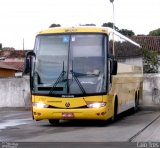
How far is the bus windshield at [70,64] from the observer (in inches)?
658

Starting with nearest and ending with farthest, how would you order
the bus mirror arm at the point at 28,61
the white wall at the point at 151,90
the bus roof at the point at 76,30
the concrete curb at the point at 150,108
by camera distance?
1. the bus mirror arm at the point at 28,61
2. the bus roof at the point at 76,30
3. the concrete curb at the point at 150,108
4. the white wall at the point at 151,90

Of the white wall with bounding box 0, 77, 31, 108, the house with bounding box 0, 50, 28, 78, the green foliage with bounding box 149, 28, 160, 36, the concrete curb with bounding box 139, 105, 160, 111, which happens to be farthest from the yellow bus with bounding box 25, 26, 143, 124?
the green foliage with bounding box 149, 28, 160, 36

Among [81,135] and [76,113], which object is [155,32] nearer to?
[76,113]

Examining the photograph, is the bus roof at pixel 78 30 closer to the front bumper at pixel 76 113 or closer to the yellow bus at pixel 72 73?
the yellow bus at pixel 72 73

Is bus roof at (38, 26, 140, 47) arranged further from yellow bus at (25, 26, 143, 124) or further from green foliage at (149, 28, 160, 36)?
green foliage at (149, 28, 160, 36)

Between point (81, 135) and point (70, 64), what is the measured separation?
3.20 m

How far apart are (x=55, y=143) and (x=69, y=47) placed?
5.16 metres

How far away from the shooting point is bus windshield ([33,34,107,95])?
16.7 m

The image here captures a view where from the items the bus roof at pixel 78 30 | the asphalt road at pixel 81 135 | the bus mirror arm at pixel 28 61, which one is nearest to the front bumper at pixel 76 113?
the asphalt road at pixel 81 135

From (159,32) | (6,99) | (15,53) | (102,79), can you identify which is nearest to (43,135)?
(102,79)

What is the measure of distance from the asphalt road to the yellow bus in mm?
568

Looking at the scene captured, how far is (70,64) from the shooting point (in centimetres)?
1695

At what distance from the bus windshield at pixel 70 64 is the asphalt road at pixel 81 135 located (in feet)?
4.34

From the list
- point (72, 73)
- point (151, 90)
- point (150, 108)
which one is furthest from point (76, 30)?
point (151, 90)
